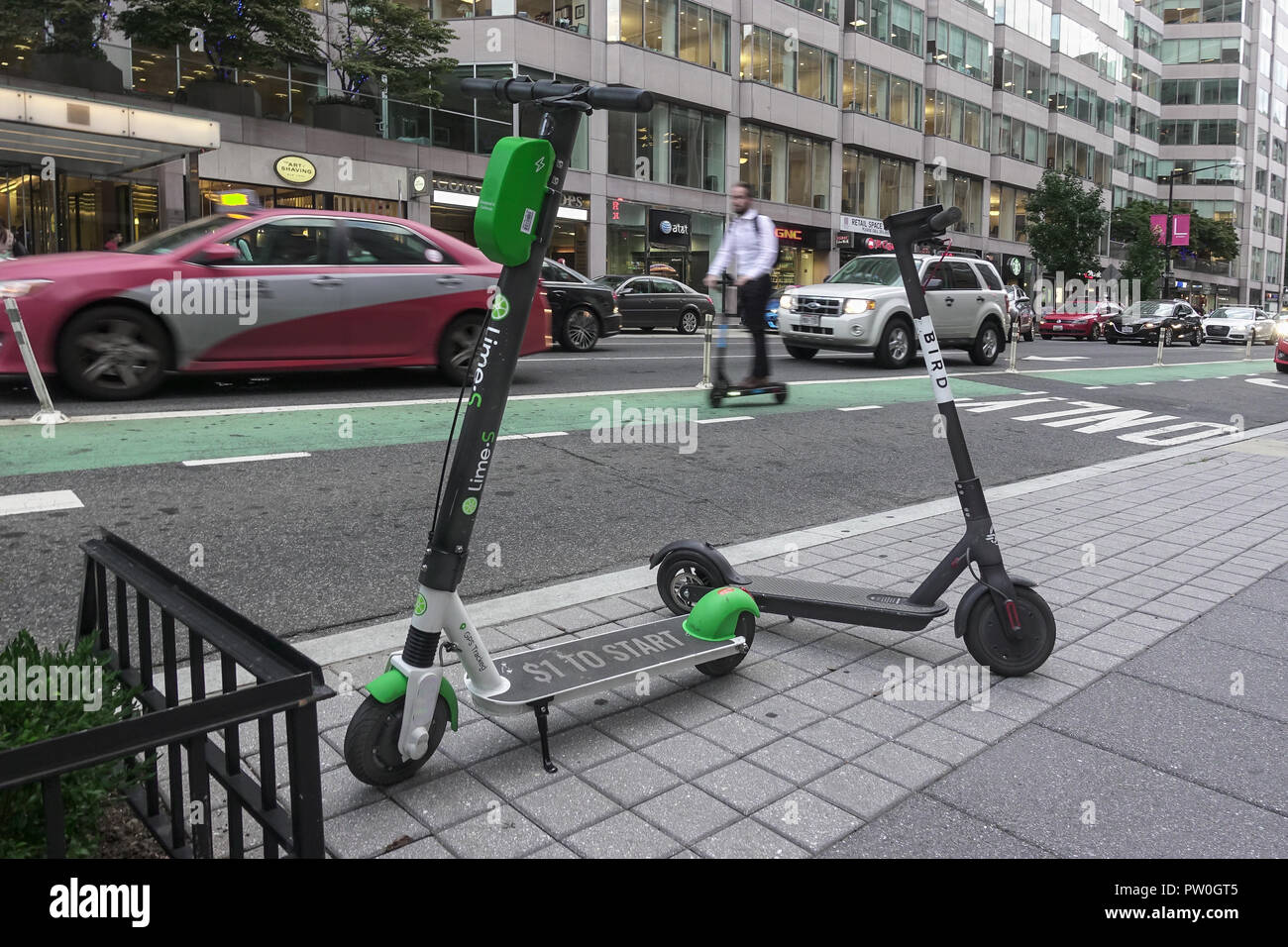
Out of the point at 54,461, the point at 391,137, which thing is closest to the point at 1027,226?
the point at 391,137

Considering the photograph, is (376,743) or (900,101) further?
(900,101)

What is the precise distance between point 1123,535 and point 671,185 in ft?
116

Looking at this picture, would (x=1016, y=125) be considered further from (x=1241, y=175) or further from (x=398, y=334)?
(x=398, y=334)

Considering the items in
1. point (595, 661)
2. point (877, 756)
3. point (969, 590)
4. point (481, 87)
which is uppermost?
point (481, 87)

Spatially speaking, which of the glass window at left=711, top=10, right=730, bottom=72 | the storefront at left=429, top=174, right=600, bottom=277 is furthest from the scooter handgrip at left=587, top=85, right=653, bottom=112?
the glass window at left=711, top=10, right=730, bottom=72

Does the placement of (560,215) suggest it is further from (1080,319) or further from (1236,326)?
(1236,326)

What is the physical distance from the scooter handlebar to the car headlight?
7673 mm

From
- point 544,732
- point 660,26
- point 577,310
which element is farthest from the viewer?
point 660,26

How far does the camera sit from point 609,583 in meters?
5.05

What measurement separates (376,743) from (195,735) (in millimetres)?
1117

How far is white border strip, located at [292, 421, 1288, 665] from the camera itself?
13.6 feet

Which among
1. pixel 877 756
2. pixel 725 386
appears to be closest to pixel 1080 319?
pixel 725 386

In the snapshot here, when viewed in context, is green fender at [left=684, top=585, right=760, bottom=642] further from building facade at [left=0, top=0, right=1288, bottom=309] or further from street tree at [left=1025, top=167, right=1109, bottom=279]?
street tree at [left=1025, top=167, right=1109, bottom=279]
